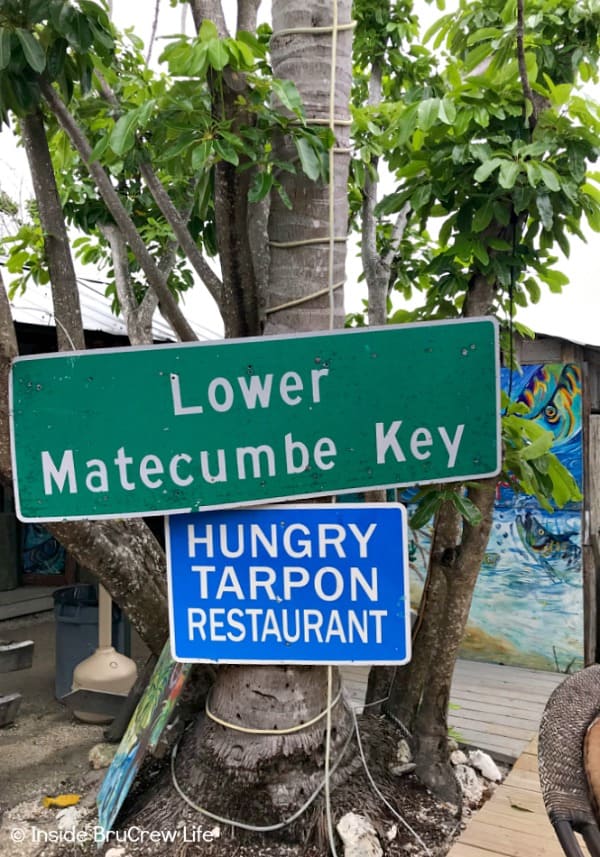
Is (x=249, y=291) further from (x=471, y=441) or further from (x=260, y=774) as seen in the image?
(x=260, y=774)

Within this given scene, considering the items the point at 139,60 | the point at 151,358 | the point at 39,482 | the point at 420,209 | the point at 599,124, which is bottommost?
the point at 39,482

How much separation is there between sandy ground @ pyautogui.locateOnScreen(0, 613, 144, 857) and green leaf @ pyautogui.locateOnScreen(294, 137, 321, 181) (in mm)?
2691

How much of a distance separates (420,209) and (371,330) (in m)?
1.48

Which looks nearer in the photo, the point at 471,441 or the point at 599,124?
the point at 471,441

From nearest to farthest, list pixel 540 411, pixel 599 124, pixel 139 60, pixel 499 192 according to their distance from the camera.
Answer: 1. pixel 599 124
2. pixel 499 192
3. pixel 139 60
4. pixel 540 411

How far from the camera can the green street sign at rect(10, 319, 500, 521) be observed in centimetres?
166

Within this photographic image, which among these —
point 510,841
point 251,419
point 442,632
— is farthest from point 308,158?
point 510,841

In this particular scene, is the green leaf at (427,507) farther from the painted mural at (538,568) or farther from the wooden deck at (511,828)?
the painted mural at (538,568)

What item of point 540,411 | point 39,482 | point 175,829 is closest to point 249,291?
point 39,482

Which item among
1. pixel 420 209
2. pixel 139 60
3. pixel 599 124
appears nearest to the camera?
pixel 599 124

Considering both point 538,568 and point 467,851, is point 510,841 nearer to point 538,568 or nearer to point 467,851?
point 467,851

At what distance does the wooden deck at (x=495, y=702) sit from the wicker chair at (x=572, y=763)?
95.0 inches

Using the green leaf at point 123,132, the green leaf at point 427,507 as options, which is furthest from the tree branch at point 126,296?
the green leaf at point 427,507

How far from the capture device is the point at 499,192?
2723 millimetres
